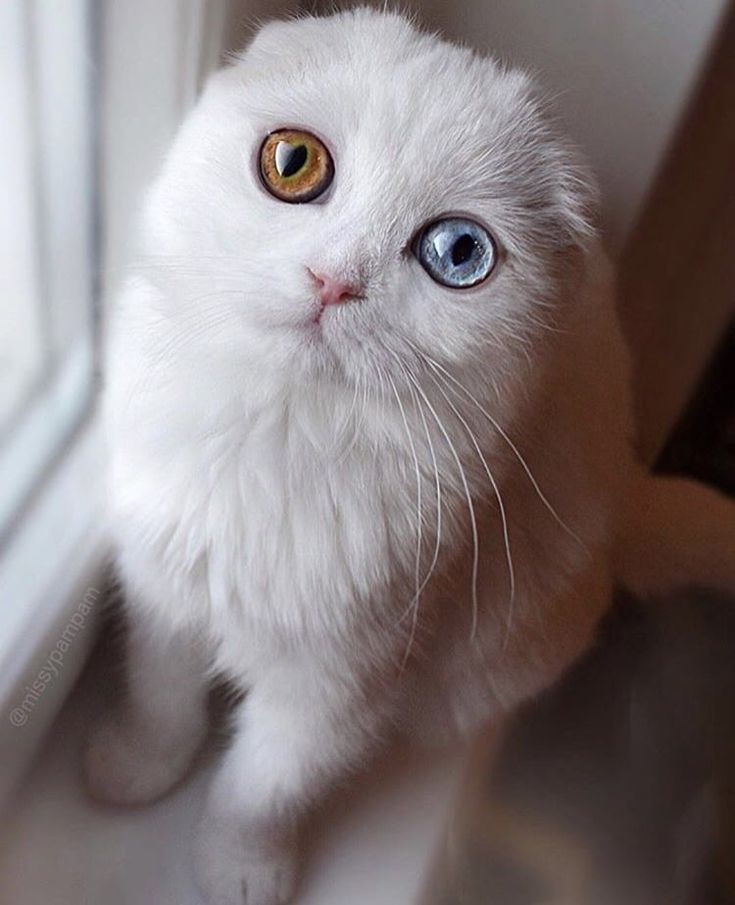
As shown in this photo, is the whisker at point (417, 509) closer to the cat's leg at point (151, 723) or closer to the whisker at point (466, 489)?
the whisker at point (466, 489)

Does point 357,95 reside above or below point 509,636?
above

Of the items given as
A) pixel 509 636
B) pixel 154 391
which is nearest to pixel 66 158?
pixel 154 391

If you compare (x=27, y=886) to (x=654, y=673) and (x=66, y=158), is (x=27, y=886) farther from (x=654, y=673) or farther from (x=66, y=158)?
(x=654, y=673)

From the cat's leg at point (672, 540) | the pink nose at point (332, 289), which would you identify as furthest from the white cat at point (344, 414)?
the cat's leg at point (672, 540)

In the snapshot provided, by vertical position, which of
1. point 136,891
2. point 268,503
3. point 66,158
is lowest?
point 136,891

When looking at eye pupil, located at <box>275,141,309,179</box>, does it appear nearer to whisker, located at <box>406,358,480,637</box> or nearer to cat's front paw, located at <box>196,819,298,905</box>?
whisker, located at <box>406,358,480,637</box>

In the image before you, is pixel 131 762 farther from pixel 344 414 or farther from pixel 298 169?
pixel 298 169
